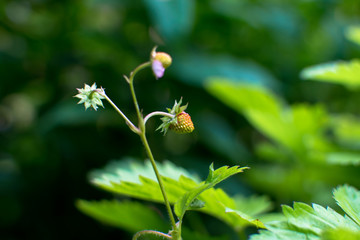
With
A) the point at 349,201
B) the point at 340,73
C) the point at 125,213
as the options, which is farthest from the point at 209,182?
the point at 340,73

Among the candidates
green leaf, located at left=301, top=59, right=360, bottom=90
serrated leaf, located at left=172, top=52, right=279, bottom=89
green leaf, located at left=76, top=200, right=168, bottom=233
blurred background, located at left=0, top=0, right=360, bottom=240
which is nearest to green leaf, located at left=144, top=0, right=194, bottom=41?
blurred background, located at left=0, top=0, right=360, bottom=240

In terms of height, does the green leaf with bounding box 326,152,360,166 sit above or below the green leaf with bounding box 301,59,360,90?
below

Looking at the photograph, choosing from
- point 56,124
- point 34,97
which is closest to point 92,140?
point 56,124

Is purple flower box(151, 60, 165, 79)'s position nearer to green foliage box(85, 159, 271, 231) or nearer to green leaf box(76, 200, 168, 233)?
green foliage box(85, 159, 271, 231)

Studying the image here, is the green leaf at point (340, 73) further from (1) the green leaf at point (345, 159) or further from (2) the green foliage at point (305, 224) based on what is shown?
(2) the green foliage at point (305, 224)

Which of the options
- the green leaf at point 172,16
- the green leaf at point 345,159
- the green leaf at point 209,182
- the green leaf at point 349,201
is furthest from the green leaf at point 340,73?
the green leaf at point 172,16

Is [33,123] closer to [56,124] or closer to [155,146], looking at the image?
[56,124]

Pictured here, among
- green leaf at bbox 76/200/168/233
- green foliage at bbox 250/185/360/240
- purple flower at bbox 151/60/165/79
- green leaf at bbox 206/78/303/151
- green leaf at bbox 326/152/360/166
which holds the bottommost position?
green foliage at bbox 250/185/360/240
